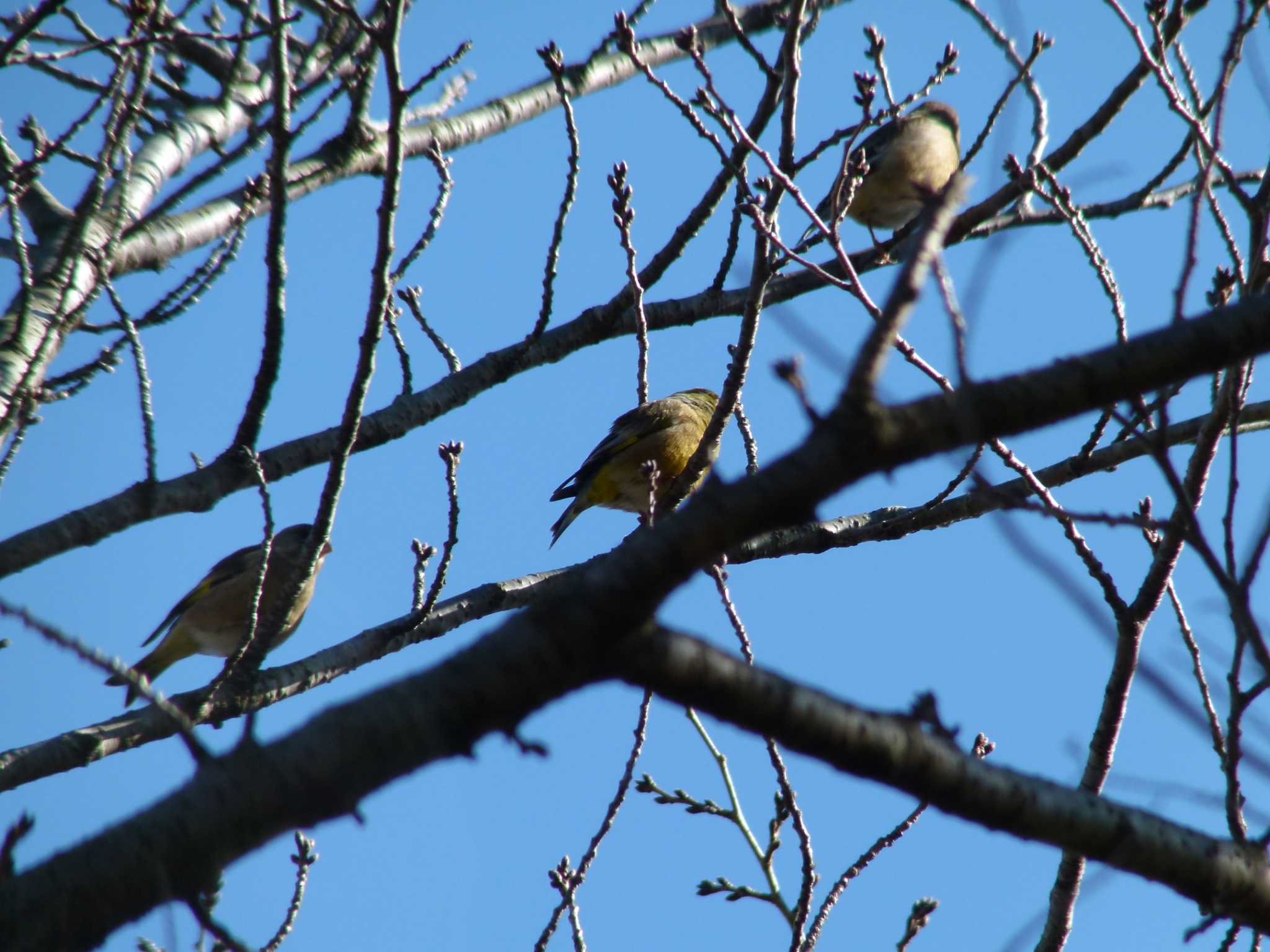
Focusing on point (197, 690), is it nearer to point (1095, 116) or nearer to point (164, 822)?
point (164, 822)

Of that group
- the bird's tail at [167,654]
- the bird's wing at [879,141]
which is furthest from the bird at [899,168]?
the bird's tail at [167,654]

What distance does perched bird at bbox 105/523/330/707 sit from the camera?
7.37 m

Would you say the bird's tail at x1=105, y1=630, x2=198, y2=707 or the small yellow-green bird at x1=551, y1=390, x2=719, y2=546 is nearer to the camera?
the bird's tail at x1=105, y1=630, x2=198, y2=707

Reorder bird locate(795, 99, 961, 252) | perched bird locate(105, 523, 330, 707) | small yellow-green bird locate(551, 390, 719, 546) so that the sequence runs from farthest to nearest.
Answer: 1. bird locate(795, 99, 961, 252)
2. small yellow-green bird locate(551, 390, 719, 546)
3. perched bird locate(105, 523, 330, 707)

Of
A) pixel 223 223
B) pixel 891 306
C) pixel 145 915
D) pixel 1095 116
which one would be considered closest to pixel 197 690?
pixel 223 223

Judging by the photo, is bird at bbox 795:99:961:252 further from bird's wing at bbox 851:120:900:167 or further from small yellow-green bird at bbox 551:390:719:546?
small yellow-green bird at bbox 551:390:719:546

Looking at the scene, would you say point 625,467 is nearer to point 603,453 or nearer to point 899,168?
point 603,453

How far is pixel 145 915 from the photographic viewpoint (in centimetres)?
153

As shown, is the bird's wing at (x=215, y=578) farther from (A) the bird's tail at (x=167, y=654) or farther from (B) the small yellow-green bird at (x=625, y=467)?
(B) the small yellow-green bird at (x=625, y=467)

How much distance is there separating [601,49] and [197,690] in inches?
130

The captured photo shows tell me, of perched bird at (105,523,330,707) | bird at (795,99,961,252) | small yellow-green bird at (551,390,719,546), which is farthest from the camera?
bird at (795,99,961,252)

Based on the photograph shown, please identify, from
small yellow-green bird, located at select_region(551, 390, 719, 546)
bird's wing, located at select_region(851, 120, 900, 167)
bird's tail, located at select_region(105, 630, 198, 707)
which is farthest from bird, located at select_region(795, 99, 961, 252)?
bird's tail, located at select_region(105, 630, 198, 707)

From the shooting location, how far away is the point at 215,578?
7871mm

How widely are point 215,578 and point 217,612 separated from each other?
54 centimetres
